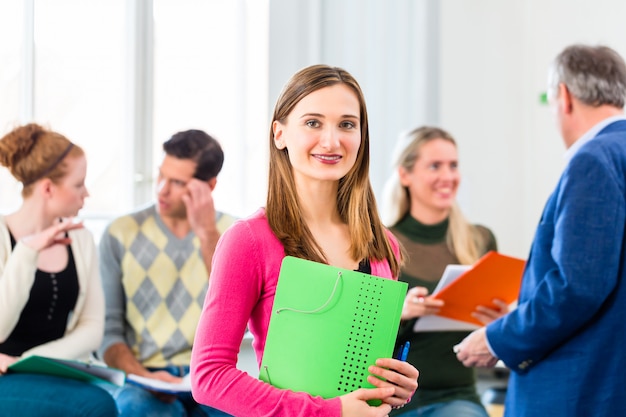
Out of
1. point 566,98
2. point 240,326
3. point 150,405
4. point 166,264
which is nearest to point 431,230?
point 566,98

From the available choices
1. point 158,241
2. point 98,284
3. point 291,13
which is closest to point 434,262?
point 158,241

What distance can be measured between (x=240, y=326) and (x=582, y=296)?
868 millimetres

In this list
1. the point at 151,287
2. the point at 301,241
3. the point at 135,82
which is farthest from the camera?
the point at 135,82

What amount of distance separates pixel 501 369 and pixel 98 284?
207cm

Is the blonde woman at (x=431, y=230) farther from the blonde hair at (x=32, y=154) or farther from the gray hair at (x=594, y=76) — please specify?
the blonde hair at (x=32, y=154)

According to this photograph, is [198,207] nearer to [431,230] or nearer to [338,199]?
[431,230]

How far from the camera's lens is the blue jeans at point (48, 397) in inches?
77.2

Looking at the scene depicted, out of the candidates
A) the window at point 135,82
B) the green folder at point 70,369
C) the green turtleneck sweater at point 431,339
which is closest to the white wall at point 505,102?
the window at point 135,82

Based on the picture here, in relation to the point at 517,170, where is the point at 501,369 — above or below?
below

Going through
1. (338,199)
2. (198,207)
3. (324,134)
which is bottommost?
(198,207)

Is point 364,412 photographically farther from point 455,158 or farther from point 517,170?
point 517,170

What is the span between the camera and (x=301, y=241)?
1336 millimetres

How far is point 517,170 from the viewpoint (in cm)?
402

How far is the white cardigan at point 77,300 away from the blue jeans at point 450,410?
94cm
